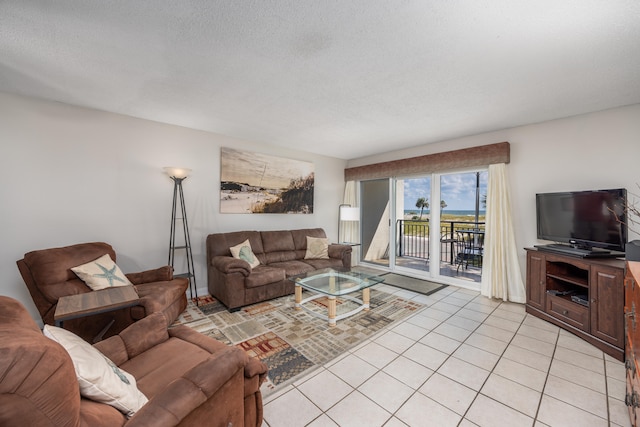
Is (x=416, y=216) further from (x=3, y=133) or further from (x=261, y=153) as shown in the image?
(x=3, y=133)

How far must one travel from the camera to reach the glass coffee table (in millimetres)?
2859

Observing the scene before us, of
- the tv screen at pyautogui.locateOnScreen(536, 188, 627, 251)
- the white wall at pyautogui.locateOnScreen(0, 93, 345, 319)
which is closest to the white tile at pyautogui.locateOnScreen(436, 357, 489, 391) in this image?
the tv screen at pyautogui.locateOnScreen(536, 188, 627, 251)

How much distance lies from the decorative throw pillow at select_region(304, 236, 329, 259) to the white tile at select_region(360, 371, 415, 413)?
2.72 meters

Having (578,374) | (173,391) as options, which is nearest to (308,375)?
(173,391)

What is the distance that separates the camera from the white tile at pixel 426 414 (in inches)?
62.7

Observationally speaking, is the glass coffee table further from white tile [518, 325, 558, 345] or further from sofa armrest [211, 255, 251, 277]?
white tile [518, 325, 558, 345]

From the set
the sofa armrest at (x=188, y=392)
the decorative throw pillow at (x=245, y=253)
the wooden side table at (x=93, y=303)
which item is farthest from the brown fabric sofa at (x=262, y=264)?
the sofa armrest at (x=188, y=392)

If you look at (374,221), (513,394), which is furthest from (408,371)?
(374,221)

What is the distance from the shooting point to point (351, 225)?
5840mm

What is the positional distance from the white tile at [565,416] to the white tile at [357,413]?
1.00m

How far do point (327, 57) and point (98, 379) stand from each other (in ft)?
7.55

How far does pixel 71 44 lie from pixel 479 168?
190 inches

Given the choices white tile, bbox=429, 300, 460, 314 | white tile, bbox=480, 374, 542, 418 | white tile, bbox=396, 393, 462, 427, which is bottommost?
white tile, bbox=396, 393, 462, 427

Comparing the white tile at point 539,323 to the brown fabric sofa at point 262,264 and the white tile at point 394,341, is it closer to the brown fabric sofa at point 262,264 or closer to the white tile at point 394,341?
the white tile at point 394,341
